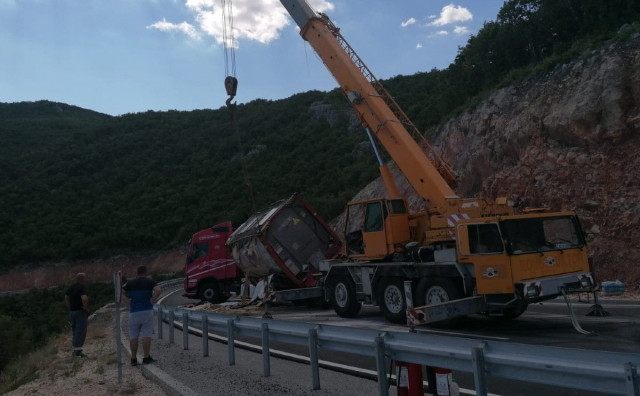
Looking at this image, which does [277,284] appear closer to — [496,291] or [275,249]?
[275,249]

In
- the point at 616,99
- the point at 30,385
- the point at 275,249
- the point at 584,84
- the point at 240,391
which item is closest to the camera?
the point at 240,391

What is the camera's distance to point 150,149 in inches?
2992

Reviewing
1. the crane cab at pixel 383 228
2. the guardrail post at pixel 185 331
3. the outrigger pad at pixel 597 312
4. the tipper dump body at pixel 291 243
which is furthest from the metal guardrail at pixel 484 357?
the tipper dump body at pixel 291 243

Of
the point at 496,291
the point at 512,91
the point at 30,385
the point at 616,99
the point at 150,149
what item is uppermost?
the point at 150,149

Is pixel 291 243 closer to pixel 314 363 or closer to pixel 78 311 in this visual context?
pixel 78 311

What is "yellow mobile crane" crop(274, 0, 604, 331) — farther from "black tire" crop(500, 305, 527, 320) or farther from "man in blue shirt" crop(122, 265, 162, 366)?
"man in blue shirt" crop(122, 265, 162, 366)

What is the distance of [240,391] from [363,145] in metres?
49.9

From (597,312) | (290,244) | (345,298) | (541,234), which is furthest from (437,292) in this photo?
(290,244)

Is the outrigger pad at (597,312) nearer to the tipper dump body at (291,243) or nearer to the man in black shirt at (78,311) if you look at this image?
the tipper dump body at (291,243)

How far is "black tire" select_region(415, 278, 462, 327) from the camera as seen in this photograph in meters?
10.5

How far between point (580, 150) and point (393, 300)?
13.0 meters

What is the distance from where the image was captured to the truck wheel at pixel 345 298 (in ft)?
45.8

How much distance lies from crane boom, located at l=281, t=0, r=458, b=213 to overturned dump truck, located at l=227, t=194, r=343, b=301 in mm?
4406

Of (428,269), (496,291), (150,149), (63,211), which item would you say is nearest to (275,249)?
(428,269)
